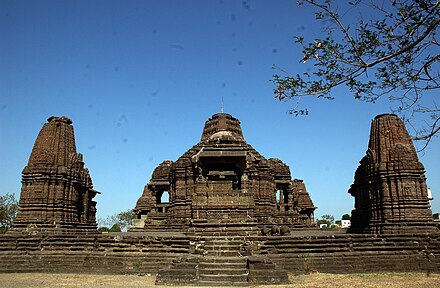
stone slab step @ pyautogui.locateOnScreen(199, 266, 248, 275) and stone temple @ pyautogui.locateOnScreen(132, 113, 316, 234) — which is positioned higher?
stone temple @ pyautogui.locateOnScreen(132, 113, 316, 234)

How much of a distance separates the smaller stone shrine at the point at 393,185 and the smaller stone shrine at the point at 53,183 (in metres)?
15.9

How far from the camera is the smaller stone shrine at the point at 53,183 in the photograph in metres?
18.5

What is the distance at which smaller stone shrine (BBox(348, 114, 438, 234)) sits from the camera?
17078mm

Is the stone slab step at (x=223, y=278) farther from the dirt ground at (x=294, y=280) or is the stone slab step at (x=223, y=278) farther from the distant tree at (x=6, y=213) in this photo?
the distant tree at (x=6, y=213)

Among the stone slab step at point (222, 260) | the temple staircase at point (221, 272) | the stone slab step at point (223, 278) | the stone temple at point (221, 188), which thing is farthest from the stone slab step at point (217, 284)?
the stone temple at point (221, 188)

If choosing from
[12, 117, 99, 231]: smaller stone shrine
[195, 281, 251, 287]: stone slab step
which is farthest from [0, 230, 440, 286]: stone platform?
[12, 117, 99, 231]: smaller stone shrine

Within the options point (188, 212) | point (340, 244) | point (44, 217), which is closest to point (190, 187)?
point (188, 212)

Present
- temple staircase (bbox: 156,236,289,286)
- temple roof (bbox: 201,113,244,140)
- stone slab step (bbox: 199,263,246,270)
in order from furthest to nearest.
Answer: temple roof (bbox: 201,113,244,140)
stone slab step (bbox: 199,263,246,270)
temple staircase (bbox: 156,236,289,286)

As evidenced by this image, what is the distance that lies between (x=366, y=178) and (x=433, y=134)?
560 inches

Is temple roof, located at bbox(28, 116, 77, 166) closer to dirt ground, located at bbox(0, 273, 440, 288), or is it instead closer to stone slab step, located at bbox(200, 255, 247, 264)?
dirt ground, located at bbox(0, 273, 440, 288)

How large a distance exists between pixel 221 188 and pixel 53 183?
886 cm

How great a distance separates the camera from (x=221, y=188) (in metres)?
18.5

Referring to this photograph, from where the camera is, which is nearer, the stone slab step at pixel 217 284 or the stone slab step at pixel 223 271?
the stone slab step at pixel 217 284

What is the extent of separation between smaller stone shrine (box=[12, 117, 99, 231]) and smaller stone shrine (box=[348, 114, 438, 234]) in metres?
15.9
